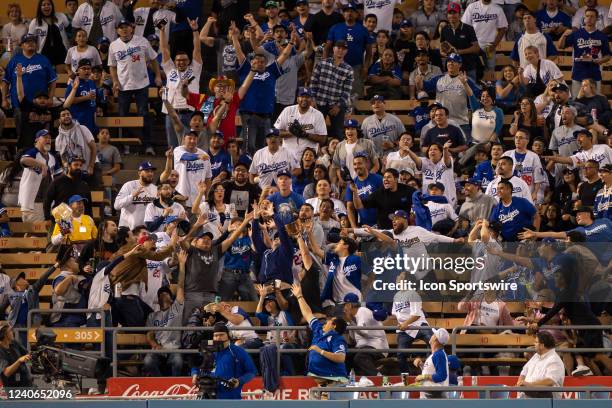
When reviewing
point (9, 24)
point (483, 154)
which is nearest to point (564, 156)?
point (483, 154)

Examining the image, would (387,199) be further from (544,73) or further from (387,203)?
(544,73)

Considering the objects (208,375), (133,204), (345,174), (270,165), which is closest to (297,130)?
(270,165)

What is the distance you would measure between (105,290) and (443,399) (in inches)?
221

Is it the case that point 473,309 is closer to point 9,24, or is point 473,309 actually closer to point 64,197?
point 64,197

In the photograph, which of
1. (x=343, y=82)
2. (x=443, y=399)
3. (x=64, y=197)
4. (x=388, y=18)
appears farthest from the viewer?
(x=388, y=18)

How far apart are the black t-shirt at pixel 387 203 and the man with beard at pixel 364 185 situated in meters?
0.09

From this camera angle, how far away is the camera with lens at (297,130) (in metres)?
23.6

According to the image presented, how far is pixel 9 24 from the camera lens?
89.4 ft

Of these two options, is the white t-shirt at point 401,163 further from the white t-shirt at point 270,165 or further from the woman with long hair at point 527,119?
the woman with long hair at point 527,119

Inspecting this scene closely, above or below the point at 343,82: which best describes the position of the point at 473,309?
below

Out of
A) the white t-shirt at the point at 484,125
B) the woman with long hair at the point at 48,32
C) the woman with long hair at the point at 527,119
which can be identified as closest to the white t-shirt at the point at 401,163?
the white t-shirt at the point at 484,125

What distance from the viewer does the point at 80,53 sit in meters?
26.0

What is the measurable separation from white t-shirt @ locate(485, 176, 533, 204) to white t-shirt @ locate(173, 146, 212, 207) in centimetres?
405

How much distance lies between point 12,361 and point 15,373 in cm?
51
